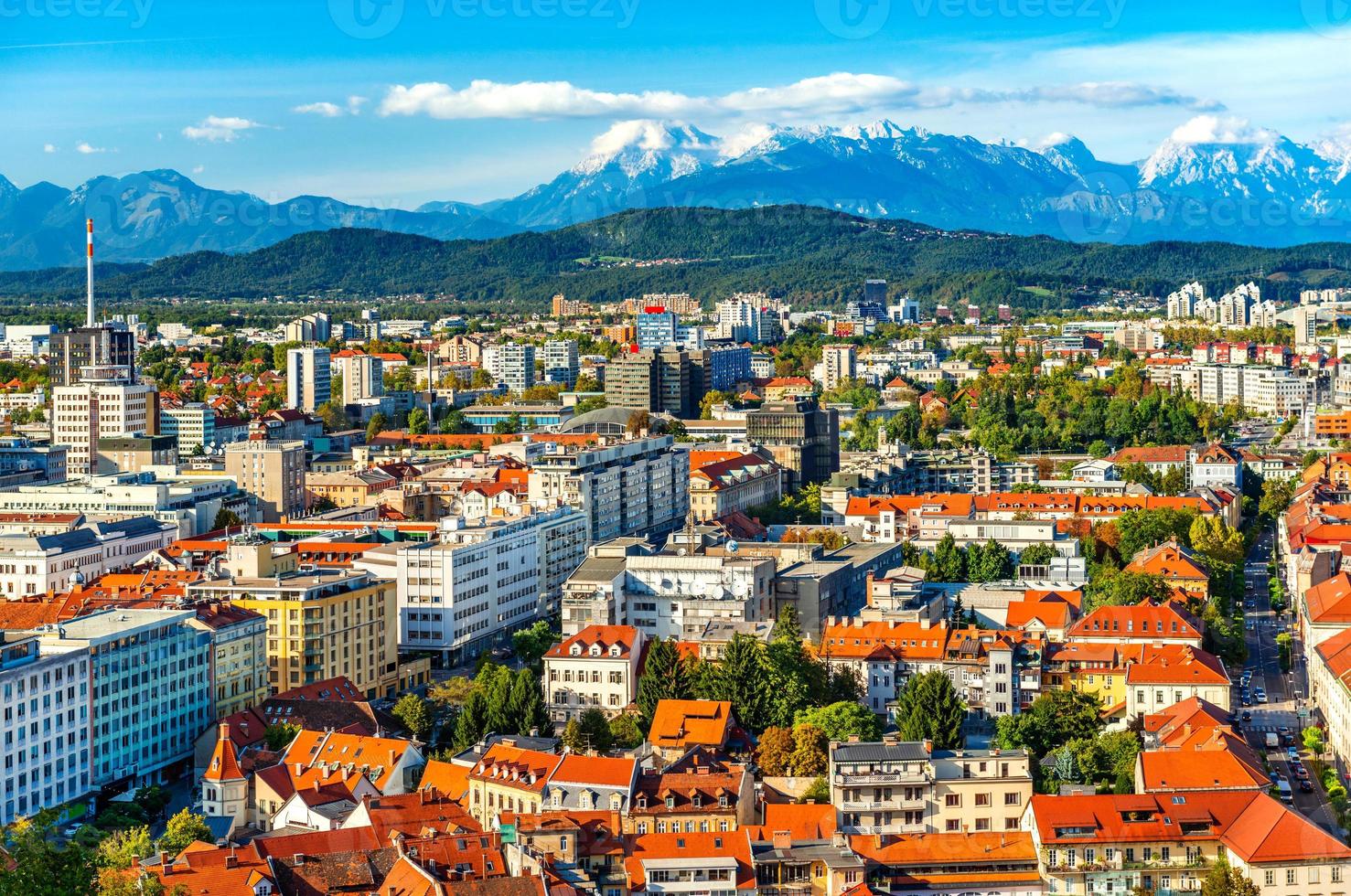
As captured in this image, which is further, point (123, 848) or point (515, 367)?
point (515, 367)

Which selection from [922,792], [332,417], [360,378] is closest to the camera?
[922,792]

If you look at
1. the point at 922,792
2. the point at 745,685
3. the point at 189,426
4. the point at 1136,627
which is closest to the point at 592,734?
the point at 745,685

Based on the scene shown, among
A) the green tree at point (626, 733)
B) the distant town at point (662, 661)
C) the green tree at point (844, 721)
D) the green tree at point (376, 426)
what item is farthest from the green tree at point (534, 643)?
the green tree at point (376, 426)

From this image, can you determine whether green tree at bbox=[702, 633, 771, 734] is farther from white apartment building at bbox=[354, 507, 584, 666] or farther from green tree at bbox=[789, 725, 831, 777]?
white apartment building at bbox=[354, 507, 584, 666]

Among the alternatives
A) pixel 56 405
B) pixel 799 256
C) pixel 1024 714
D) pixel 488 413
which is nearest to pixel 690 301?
pixel 799 256

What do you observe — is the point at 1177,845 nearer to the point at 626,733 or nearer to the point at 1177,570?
the point at 626,733
